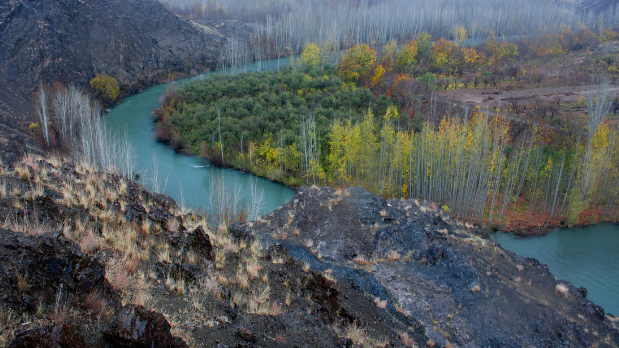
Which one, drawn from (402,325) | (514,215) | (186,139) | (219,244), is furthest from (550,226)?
(186,139)

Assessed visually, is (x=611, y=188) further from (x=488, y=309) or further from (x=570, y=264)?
(x=488, y=309)

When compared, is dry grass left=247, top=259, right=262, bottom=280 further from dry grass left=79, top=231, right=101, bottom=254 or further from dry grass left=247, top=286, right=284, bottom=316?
dry grass left=79, top=231, right=101, bottom=254

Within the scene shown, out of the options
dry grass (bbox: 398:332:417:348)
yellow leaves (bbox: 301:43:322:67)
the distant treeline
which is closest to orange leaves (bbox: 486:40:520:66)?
the distant treeline

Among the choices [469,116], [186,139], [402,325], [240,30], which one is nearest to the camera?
[402,325]

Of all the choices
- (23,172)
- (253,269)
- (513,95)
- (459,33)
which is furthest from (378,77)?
(459,33)

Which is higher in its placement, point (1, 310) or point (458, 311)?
point (1, 310)

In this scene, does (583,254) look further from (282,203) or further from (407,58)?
(407,58)

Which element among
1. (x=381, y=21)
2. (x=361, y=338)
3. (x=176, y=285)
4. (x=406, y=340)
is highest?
(x=381, y=21)
